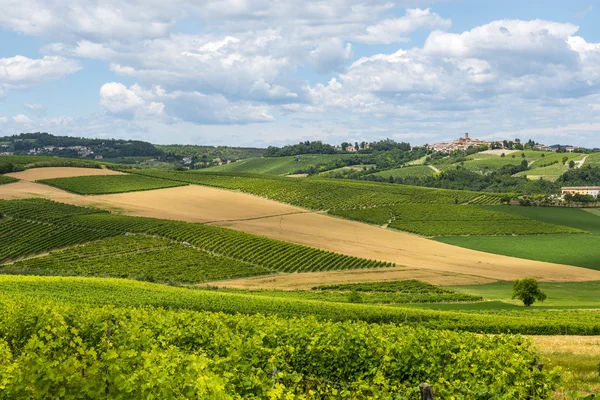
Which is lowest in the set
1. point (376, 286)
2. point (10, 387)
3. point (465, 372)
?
point (376, 286)

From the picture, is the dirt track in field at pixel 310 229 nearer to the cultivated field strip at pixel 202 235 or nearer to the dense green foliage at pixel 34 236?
the cultivated field strip at pixel 202 235

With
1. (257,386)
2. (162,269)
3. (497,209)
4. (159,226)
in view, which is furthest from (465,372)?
(497,209)

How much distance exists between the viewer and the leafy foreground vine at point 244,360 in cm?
980

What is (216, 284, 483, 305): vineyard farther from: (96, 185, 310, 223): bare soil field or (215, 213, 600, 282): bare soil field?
(96, 185, 310, 223): bare soil field

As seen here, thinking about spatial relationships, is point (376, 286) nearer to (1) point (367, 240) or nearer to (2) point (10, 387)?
(1) point (367, 240)

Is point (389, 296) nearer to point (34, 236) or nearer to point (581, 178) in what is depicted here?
point (34, 236)

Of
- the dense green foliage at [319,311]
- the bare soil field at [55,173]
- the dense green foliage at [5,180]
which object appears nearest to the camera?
the dense green foliage at [319,311]

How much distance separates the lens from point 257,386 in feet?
37.6

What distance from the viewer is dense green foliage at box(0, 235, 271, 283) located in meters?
63.5

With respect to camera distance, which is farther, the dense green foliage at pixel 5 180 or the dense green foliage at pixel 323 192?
the dense green foliage at pixel 323 192

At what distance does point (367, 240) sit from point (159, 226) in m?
31.9

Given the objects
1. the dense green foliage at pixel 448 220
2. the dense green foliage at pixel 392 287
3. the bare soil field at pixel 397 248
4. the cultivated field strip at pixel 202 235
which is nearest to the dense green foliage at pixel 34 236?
the cultivated field strip at pixel 202 235

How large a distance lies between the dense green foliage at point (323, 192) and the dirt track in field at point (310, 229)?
22.3 feet

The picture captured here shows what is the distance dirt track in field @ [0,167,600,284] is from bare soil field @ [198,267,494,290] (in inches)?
35.1
